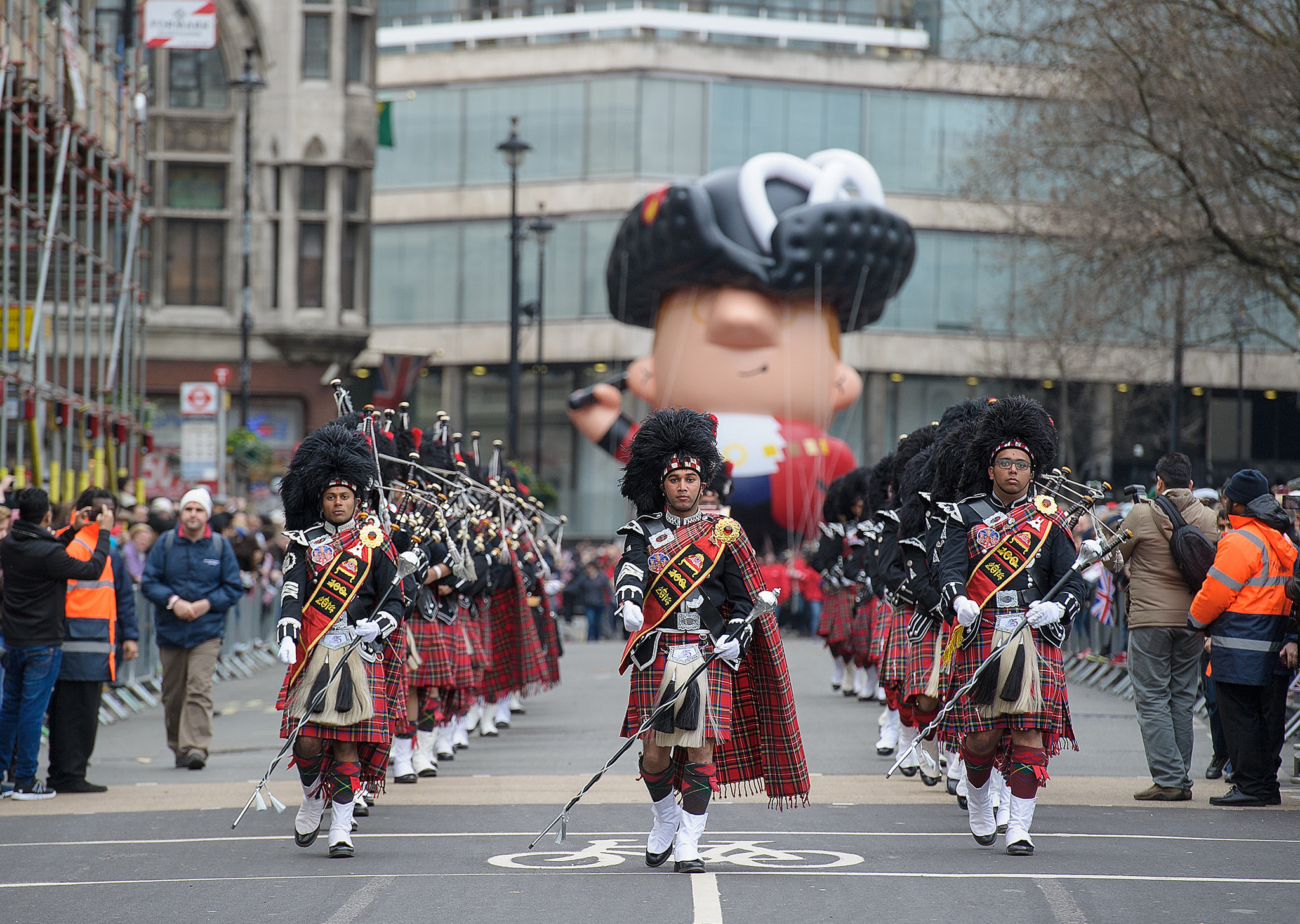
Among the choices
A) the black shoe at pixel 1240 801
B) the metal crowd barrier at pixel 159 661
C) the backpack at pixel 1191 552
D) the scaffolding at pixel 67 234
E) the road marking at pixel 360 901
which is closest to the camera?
the road marking at pixel 360 901

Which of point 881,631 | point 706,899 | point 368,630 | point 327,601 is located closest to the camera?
point 706,899

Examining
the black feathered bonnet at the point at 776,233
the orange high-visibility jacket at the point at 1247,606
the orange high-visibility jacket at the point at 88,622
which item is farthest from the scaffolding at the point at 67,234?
the orange high-visibility jacket at the point at 1247,606

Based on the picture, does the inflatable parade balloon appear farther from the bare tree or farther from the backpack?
the backpack

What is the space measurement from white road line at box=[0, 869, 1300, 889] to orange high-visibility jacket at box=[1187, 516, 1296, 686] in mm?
2846

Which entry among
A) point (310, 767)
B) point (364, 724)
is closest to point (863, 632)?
point (364, 724)

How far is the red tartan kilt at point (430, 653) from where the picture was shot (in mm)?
12234

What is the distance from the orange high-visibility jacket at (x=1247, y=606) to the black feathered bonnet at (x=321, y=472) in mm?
4831

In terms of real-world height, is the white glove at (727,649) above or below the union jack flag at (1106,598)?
above

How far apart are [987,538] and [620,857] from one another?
2.33 m

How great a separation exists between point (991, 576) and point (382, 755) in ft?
10.2

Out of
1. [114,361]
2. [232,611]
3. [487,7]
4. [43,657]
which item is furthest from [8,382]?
[487,7]

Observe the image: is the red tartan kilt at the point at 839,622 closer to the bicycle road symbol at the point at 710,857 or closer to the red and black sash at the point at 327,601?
the bicycle road symbol at the point at 710,857

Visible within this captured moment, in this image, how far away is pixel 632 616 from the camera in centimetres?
809

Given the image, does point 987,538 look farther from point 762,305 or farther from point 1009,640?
point 762,305
